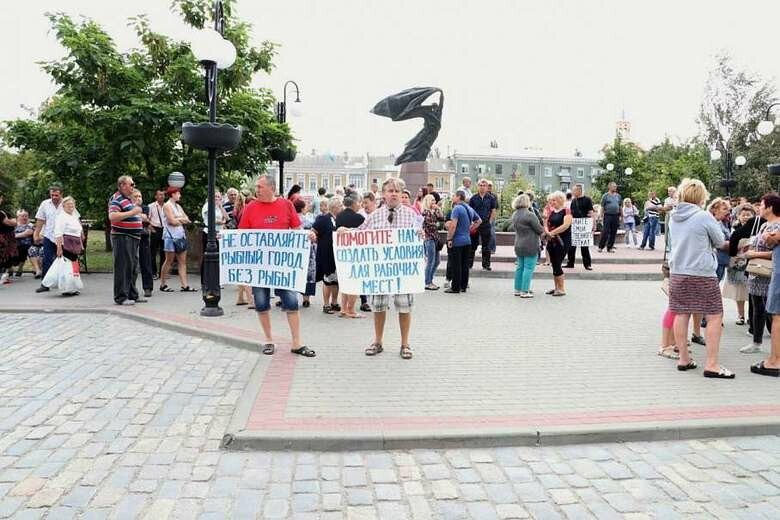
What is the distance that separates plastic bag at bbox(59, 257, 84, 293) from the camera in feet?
36.6

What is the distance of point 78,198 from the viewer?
50.1ft

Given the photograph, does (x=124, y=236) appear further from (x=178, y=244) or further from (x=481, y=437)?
(x=481, y=437)

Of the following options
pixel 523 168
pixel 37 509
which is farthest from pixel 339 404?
pixel 523 168

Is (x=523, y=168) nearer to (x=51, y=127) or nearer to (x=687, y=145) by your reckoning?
(x=687, y=145)

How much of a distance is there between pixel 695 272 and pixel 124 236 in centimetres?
843

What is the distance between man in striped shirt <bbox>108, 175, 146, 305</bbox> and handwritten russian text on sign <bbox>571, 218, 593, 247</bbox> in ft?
32.8

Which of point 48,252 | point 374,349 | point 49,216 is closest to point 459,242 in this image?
point 374,349

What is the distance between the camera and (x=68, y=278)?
1117 cm

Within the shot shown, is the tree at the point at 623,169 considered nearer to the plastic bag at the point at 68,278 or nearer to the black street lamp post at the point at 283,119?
the black street lamp post at the point at 283,119

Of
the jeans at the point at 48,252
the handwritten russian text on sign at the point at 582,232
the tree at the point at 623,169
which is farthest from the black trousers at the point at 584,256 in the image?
the tree at the point at 623,169

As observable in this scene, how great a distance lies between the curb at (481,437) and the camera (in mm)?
4500

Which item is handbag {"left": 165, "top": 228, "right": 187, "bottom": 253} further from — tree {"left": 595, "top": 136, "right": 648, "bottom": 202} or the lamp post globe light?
tree {"left": 595, "top": 136, "right": 648, "bottom": 202}

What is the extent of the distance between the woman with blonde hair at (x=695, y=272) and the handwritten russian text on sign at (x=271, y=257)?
417 cm

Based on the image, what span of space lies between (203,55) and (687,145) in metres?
55.9
